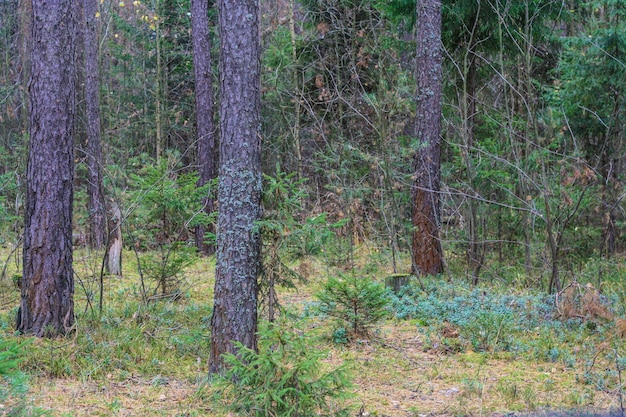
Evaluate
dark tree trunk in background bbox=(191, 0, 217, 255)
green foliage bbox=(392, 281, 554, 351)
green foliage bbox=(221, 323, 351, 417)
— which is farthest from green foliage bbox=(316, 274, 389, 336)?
dark tree trunk in background bbox=(191, 0, 217, 255)

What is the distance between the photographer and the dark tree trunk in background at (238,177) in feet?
17.1

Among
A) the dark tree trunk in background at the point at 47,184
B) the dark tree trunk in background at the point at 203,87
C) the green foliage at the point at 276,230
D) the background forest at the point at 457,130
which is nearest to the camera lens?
the green foliage at the point at 276,230

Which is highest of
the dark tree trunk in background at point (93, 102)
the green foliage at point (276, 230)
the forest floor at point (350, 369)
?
the dark tree trunk in background at point (93, 102)

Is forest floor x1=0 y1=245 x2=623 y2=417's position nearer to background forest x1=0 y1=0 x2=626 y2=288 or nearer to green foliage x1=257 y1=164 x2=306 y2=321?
green foliage x1=257 y1=164 x2=306 y2=321

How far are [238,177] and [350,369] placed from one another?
2200mm

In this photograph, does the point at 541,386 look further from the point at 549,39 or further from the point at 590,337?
the point at 549,39

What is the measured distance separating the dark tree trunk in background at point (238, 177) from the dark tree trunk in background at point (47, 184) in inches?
84.2

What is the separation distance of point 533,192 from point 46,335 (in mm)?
8620

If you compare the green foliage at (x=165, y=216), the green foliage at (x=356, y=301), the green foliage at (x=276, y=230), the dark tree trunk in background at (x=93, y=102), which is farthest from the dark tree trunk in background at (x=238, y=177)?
the dark tree trunk in background at (x=93, y=102)

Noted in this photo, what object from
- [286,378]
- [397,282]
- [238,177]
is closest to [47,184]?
[238,177]

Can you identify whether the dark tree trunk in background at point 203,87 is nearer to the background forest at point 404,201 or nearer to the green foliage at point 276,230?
the background forest at point 404,201

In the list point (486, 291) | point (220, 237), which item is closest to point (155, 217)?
point (220, 237)

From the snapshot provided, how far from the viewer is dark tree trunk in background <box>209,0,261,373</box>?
5.21 meters

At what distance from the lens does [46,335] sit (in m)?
6.26
